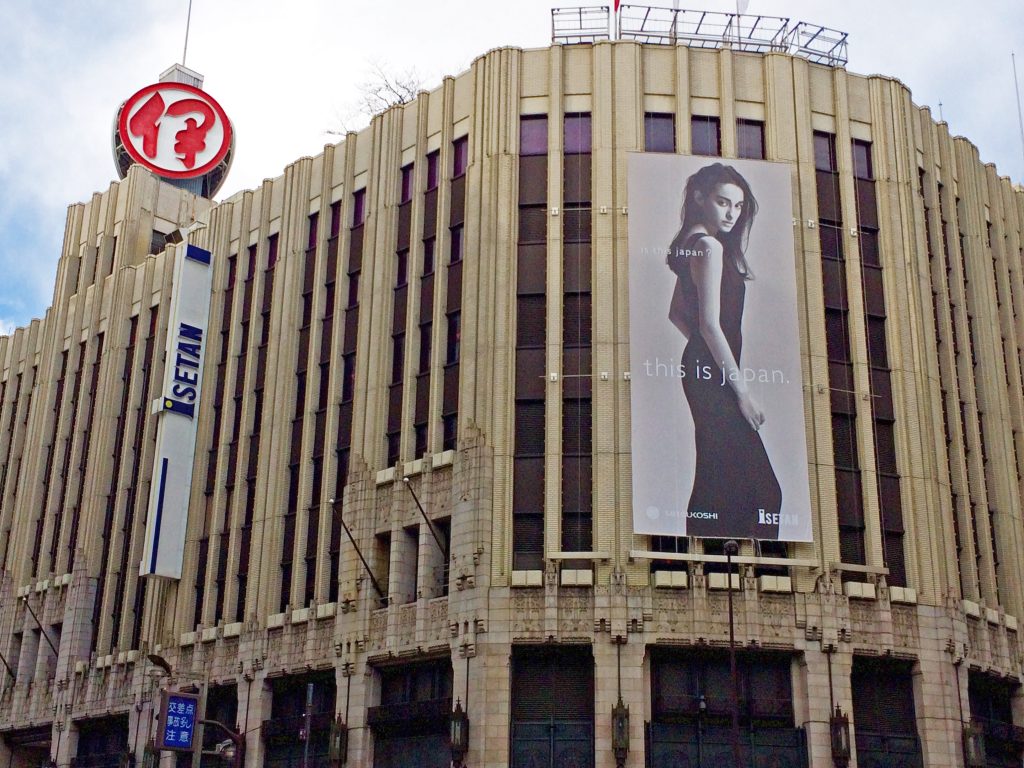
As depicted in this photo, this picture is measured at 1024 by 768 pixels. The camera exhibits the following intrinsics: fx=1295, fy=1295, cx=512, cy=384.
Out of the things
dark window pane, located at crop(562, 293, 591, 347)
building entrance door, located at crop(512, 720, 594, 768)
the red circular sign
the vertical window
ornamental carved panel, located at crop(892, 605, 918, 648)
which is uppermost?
the red circular sign

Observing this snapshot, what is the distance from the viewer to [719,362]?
54.2 meters

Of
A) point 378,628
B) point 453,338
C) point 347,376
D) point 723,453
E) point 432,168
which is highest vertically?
point 432,168

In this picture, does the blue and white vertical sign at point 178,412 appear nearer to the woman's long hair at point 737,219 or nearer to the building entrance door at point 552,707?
the building entrance door at point 552,707

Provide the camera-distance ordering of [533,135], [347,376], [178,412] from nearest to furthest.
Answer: [533,135] < [347,376] < [178,412]

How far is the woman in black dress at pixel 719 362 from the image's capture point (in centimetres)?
5181

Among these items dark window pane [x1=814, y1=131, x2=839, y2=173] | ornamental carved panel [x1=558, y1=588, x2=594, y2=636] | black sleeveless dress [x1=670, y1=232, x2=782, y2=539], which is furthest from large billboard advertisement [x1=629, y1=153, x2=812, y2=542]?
ornamental carved panel [x1=558, y1=588, x2=594, y2=636]

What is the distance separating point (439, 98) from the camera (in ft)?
209

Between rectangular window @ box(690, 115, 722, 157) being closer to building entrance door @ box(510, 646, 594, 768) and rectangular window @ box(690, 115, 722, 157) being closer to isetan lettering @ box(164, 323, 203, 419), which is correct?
building entrance door @ box(510, 646, 594, 768)

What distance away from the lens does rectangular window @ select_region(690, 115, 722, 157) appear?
58469mm

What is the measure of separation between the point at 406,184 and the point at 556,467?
18988 millimetres

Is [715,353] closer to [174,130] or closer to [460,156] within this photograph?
[460,156]

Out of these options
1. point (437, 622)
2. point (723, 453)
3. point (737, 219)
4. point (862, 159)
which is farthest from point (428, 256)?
point (862, 159)

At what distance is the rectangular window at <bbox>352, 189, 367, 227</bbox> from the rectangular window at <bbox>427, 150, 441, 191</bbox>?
14.8ft

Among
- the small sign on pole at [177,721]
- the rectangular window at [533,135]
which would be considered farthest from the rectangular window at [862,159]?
the small sign on pole at [177,721]
